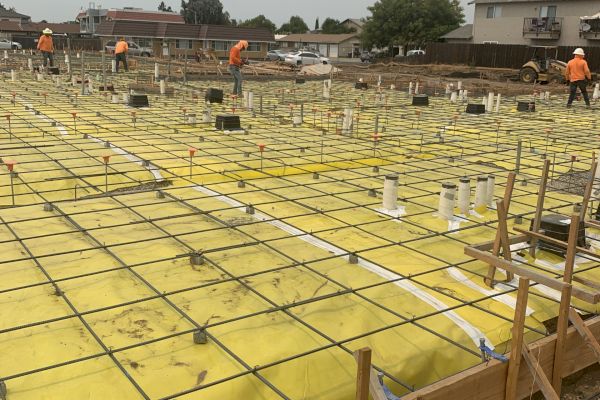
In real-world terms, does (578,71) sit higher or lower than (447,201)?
higher

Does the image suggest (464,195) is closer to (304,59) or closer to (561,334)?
(561,334)

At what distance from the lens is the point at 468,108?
1253cm

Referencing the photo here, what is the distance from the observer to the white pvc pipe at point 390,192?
5.27 meters

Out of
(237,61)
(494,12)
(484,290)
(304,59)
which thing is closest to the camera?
(484,290)

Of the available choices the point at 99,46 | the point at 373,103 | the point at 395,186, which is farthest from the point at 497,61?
the point at 395,186

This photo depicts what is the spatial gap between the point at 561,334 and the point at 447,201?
2.07 m

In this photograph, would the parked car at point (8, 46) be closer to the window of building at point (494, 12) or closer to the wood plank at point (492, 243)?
the window of building at point (494, 12)

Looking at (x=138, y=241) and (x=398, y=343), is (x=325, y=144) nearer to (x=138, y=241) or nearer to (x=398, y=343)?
(x=138, y=241)

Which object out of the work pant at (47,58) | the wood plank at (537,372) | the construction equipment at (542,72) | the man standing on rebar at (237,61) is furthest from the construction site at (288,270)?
the construction equipment at (542,72)

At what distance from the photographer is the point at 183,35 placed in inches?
1628

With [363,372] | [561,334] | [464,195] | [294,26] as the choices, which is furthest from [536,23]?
[294,26]

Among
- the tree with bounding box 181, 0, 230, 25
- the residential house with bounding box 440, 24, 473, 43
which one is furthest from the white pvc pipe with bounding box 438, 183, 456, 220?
the tree with bounding box 181, 0, 230, 25

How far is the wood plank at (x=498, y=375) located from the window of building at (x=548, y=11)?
32.7 meters

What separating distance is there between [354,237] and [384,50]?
157 feet
